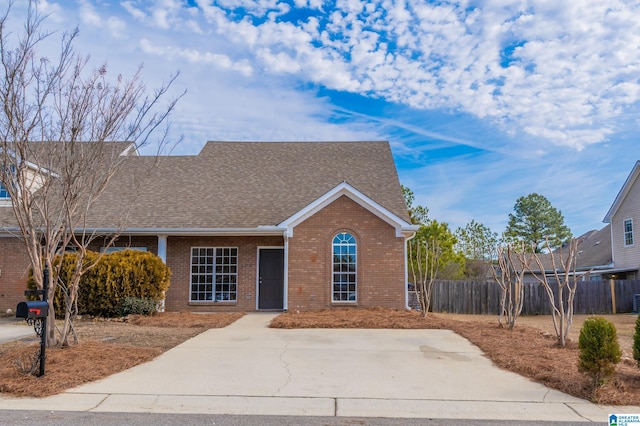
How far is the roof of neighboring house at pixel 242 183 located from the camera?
1831 centimetres

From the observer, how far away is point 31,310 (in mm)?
7312

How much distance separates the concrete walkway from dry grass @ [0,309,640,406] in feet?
0.95

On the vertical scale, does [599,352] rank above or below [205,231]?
below

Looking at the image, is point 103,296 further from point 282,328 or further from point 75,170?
point 75,170

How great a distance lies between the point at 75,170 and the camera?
31.0 ft

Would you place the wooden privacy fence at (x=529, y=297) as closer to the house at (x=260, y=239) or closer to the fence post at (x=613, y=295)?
the fence post at (x=613, y=295)

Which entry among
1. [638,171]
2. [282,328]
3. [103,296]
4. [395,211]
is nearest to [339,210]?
[395,211]

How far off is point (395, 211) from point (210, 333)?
859 cm

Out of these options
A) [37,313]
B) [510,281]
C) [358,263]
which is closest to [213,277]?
[358,263]

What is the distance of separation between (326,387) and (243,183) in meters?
14.4

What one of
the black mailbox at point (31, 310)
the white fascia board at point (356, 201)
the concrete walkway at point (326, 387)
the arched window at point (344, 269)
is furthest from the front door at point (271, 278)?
the black mailbox at point (31, 310)

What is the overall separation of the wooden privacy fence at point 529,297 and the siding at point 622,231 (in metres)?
3.44

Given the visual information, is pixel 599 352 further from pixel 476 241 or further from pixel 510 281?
pixel 476 241

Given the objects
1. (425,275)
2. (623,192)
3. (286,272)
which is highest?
(623,192)
